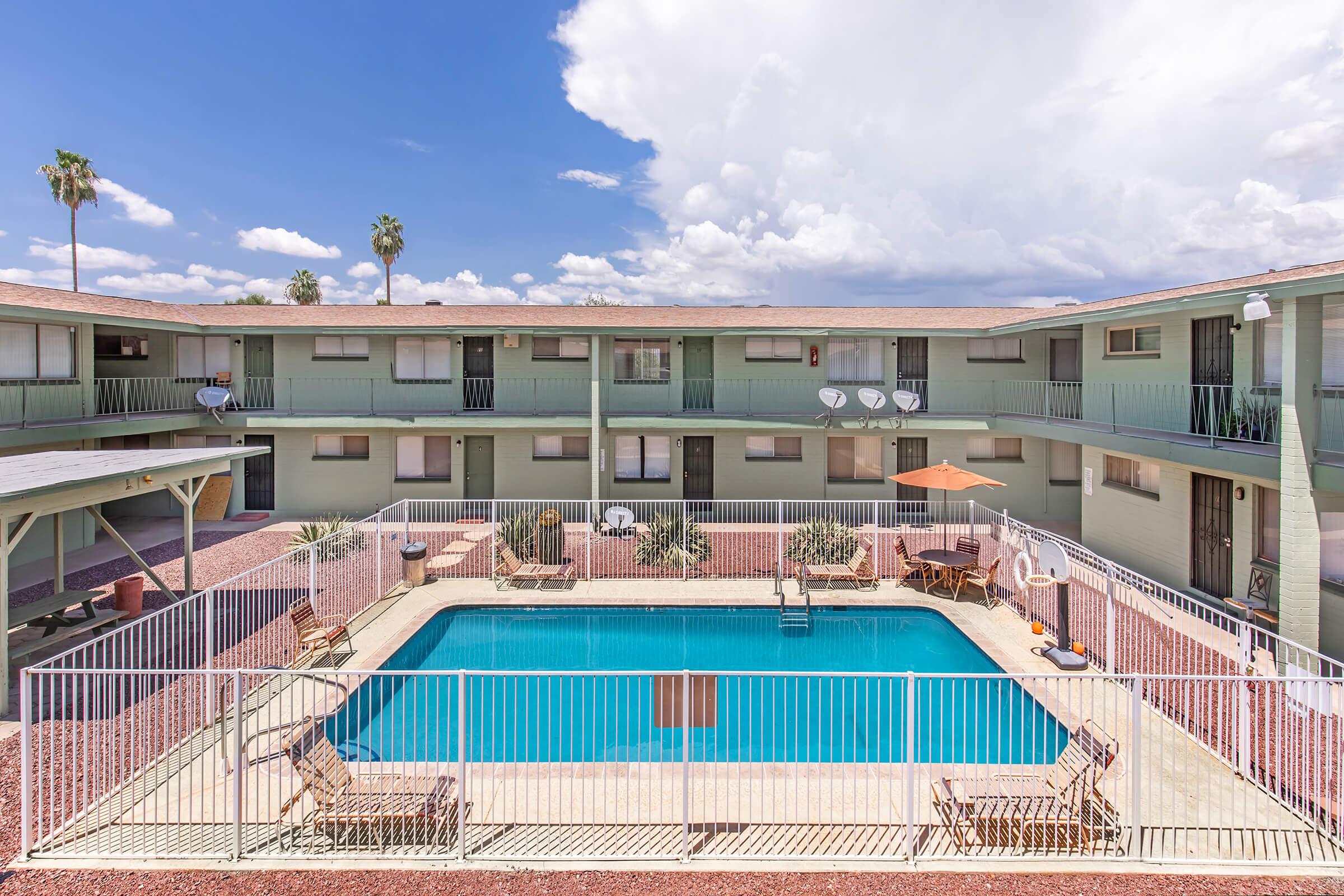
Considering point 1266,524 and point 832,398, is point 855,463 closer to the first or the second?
point 832,398

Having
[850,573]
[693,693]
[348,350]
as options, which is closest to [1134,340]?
[850,573]

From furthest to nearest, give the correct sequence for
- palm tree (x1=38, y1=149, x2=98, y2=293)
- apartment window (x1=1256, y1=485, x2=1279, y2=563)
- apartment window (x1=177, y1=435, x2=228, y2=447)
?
1. palm tree (x1=38, y1=149, x2=98, y2=293)
2. apartment window (x1=177, y1=435, x2=228, y2=447)
3. apartment window (x1=1256, y1=485, x2=1279, y2=563)

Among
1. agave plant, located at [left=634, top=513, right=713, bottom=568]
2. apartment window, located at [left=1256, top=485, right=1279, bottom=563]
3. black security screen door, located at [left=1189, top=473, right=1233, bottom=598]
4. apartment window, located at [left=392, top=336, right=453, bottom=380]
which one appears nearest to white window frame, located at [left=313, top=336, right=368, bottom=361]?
apartment window, located at [left=392, top=336, right=453, bottom=380]

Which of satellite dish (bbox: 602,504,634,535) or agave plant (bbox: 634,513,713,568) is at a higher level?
satellite dish (bbox: 602,504,634,535)

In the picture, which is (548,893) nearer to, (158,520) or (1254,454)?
(1254,454)

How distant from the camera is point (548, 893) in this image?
18.8 ft

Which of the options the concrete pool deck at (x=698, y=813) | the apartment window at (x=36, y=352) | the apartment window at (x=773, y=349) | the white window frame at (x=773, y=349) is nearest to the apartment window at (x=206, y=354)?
the apartment window at (x=36, y=352)

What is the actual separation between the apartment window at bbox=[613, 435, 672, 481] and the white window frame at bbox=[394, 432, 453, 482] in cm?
439

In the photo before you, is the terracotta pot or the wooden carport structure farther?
the terracotta pot

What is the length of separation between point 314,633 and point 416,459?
38.8 ft

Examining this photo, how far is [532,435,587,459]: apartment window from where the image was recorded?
2212cm

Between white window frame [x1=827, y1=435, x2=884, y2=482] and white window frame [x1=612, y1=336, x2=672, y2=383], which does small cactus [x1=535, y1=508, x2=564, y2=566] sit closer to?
white window frame [x1=612, y1=336, x2=672, y2=383]

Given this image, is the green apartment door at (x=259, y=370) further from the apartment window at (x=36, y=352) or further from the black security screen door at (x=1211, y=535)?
the black security screen door at (x=1211, y=535)

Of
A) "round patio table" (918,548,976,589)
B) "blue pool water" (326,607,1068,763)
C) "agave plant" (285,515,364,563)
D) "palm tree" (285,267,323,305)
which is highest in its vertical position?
"palm tree" (285,267,323,305)
